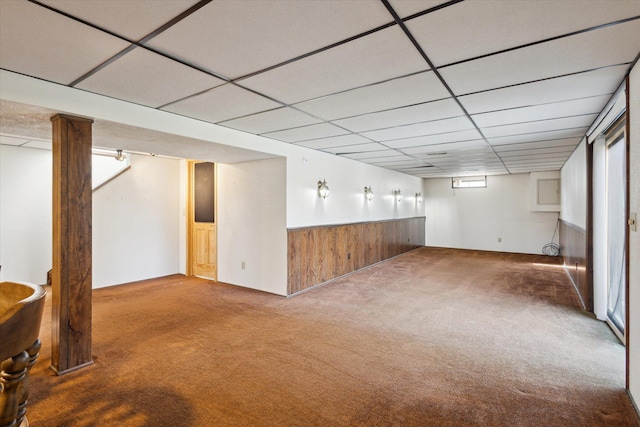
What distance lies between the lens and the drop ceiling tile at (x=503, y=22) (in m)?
1.47

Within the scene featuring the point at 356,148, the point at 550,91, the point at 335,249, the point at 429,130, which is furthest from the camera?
the point at 335,249

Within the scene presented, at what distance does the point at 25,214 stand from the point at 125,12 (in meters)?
5.16

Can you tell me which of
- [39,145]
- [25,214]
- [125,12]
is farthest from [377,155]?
[25,214]

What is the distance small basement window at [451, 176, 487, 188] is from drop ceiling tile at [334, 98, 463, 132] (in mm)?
7075

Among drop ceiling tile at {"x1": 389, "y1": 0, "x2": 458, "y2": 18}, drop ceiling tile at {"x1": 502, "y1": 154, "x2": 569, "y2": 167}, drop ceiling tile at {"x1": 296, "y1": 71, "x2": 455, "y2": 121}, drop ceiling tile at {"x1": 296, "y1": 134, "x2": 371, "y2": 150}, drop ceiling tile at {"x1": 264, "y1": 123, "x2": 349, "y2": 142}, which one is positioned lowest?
drop ceiling tile at {"x1": 389, "y1": 0, "x2": 458, "y2": 18}

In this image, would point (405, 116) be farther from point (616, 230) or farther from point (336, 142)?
point (616, 230)

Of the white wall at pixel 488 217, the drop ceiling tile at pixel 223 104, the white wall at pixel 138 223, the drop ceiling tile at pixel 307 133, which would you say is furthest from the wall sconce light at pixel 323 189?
the white wall at pixel 488 217

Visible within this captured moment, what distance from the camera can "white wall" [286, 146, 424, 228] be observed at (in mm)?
4855

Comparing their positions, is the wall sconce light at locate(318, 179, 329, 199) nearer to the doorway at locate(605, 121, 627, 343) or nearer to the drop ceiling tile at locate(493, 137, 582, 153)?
the drop ceiling tile at locate(493, 137, 582, 153)

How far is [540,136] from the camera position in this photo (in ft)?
13.6

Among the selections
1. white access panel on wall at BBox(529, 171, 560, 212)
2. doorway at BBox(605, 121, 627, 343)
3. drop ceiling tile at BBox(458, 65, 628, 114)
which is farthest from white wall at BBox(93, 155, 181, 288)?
white access panel on wall at BBox(529, 171, 560, 212)

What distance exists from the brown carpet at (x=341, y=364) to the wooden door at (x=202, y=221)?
1317 millimetres

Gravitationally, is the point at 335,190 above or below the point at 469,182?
below

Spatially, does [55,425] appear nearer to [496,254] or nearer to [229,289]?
[229,289]
